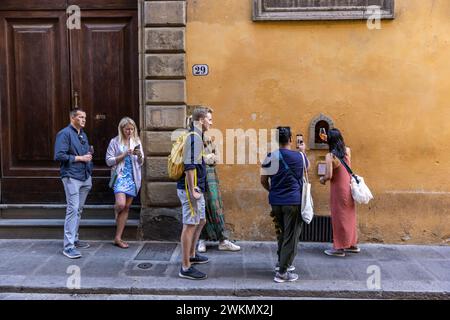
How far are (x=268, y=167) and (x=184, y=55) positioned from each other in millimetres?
2403

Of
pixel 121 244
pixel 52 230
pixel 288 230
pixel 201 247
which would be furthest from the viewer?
pixel 52 230

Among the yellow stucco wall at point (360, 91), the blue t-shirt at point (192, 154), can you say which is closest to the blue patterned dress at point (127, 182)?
the yellow stucco wall at point (360, 91)

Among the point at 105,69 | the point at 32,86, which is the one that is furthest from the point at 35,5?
the point at 105,69

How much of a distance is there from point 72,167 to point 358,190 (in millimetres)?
3624

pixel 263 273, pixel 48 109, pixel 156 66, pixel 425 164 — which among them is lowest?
pixel 263 273

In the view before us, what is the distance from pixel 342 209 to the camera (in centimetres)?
650

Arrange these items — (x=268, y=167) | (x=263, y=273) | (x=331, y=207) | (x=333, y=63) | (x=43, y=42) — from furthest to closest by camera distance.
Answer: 1. (x=43, y=42)
2. (x=333, y=63)
3. (x=331, y=207)
4. (x=263, y=273)
5. (x=268, y=167)

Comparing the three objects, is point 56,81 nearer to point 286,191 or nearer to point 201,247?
point 201,247

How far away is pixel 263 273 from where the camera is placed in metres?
5.95

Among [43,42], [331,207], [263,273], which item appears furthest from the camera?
[43,42]

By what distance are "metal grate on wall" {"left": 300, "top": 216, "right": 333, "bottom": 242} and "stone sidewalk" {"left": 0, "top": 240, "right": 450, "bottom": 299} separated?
0.13 metres

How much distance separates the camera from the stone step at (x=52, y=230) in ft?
23.9

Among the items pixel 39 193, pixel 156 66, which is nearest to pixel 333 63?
pixel 156 66

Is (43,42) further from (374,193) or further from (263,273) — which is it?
(374,193)
